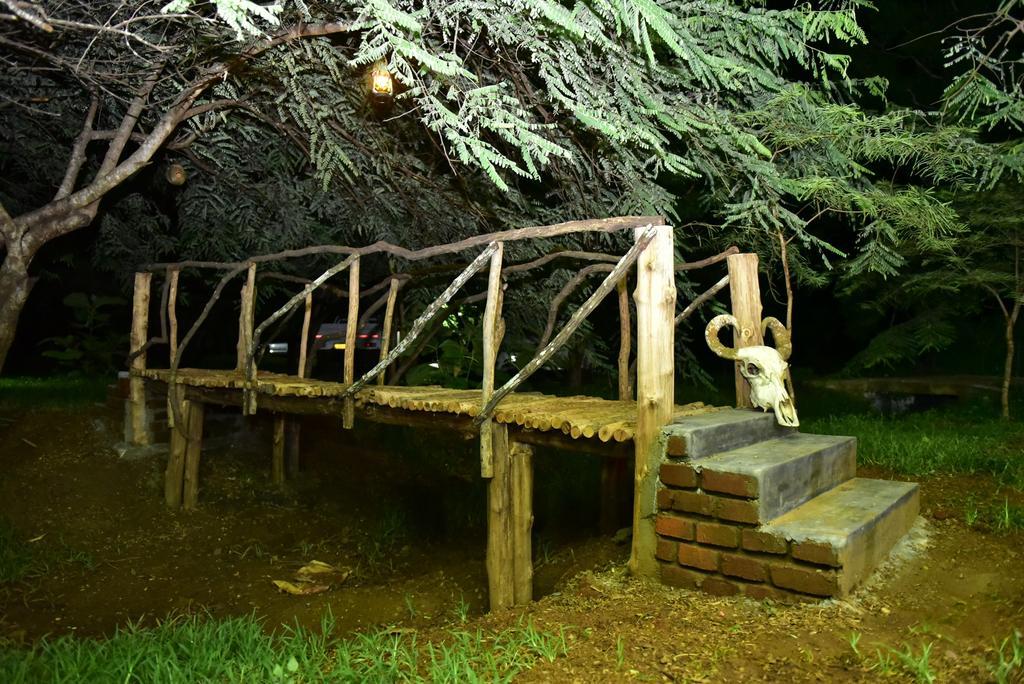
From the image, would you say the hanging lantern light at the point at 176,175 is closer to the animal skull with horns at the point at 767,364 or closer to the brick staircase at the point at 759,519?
the animal skull with horns at the point at 767,364

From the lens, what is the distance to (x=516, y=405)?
16.3ft

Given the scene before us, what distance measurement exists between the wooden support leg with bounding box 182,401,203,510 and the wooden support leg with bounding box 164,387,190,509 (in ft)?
0.15

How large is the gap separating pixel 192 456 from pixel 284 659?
206 inches

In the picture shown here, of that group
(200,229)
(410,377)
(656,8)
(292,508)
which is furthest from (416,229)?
→ (656,8)

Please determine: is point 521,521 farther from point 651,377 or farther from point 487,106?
point 487,106

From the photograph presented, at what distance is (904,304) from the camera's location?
10602 millimetres

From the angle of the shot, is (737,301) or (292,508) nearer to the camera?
(737,301)

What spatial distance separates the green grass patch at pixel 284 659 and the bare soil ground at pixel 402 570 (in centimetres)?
20

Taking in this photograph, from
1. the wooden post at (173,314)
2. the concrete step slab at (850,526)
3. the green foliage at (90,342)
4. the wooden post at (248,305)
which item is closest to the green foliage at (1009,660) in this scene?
the concrete step slab at (850,526)

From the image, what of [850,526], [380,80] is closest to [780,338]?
[850,526]

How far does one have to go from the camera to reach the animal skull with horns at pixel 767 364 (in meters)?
4.52

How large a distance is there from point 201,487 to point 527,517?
16.6 ft

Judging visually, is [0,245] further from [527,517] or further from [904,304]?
[904,304]

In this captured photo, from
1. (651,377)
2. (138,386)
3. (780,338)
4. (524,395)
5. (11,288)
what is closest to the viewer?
(651,377)
